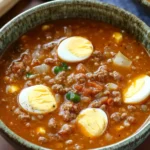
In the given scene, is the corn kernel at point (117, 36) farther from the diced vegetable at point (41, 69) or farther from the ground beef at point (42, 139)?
the ground beef at point (42, 139)

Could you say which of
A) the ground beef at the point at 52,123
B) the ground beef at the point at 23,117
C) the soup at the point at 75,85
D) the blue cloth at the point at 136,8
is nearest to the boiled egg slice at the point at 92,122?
the soup at the point at 75,85

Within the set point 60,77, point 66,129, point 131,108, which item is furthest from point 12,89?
point 131,108

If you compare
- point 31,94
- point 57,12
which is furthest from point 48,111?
point 57,12

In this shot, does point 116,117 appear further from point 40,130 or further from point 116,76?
point 40,130

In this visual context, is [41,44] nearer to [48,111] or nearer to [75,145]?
[48,111]

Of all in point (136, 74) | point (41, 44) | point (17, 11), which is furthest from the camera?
point (17, 11)

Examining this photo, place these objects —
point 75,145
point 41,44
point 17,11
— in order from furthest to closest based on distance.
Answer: point 17,11, point 41,44, point 75,145

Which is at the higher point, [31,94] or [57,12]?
[57,12]

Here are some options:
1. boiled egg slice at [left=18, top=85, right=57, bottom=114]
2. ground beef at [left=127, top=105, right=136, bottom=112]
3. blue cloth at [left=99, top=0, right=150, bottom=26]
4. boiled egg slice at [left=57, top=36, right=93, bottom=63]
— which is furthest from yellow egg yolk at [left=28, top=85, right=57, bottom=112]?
blue cloth at [left=99, top=0, right=150, bottom=26]
